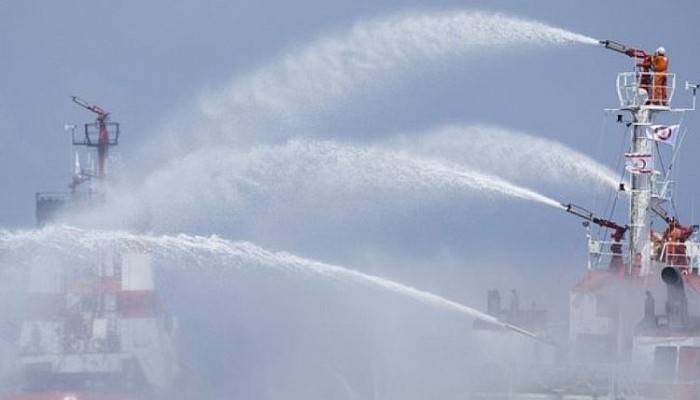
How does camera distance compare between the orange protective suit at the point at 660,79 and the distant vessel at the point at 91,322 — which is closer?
the orange protective suit at the point at 660,79

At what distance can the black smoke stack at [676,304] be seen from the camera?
158 feet

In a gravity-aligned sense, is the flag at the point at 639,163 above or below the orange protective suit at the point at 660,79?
below

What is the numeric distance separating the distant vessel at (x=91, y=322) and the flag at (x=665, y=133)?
70.7 ft

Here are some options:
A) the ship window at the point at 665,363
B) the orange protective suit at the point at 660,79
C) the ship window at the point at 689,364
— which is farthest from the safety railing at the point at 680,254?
the ship window at the point at 665,363

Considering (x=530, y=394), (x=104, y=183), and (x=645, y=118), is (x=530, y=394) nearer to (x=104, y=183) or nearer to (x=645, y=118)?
(x=645, y=118)

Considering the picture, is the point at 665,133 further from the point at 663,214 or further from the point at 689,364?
the point at 689,364

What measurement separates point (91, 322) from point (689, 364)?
101 feet

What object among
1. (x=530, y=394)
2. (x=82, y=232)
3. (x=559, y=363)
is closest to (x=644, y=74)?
(x=559, y=363)

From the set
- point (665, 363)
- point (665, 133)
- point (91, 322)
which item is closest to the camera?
point (665, 363)

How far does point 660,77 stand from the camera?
57.2m

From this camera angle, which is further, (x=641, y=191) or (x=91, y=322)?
(x=91, y=322)

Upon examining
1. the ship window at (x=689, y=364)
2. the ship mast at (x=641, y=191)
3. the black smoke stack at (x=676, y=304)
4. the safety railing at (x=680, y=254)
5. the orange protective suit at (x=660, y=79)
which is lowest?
the ship window at (x=689, y=364)

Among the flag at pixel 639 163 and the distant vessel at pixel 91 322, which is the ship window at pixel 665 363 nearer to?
the flag at pixel 639 163

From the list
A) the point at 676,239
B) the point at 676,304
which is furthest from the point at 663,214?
the point at 676,304
